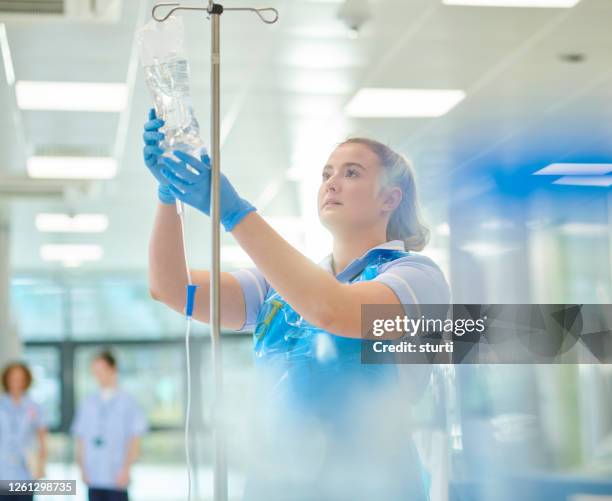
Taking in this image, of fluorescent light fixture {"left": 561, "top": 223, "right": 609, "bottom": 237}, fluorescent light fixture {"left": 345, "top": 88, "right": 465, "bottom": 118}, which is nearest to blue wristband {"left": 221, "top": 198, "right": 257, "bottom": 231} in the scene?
fluorescent light fixture {"left": 561, "top": 223, "right": 609, "bottom": 237}

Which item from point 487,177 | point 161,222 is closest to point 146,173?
point 487,177

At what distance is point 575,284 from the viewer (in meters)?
2.71

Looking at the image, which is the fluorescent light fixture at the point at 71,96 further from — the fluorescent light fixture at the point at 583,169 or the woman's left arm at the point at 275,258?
the woman's left arm at the point at 275,258

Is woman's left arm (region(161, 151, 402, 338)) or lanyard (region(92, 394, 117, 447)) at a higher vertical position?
woman's left arm (region(161, 151, 402, 338))

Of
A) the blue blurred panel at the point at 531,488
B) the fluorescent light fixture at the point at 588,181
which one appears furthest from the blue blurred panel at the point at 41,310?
the fluorescent light fixture at the point at 588,181

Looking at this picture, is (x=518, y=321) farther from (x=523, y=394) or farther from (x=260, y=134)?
(x=260, y=134)

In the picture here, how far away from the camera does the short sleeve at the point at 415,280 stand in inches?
52.6

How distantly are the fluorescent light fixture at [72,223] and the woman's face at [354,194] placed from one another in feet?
18.3

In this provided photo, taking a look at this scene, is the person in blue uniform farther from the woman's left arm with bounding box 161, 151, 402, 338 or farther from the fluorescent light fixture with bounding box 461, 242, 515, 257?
the fluorescent light fixture with bounding box 461, 242, 515, 257

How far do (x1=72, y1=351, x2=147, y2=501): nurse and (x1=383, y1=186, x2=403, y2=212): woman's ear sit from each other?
3.02 metres

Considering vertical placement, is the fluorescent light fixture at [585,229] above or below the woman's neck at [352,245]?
above

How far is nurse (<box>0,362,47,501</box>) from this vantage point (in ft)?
11.5

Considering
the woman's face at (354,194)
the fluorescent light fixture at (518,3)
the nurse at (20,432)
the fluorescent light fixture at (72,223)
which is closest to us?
the woman's face at (354,194)

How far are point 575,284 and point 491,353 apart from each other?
3.17 feet
